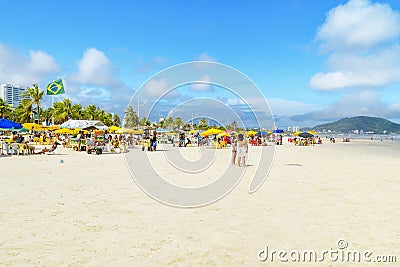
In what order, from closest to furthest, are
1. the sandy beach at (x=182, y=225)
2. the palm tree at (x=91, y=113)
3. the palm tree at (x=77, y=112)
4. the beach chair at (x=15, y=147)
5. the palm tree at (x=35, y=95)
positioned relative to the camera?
1. the sandy beach at (x=182, y=225)
2. the beach chair at (x=15, y=147)
3. the palm tree at (x=35, y=95)
4. the palm tree at (x=77, y=112)
5. the palm tree at (x=91, y=113)

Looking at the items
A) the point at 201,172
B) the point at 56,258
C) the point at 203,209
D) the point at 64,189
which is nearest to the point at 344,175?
the point at 201,172

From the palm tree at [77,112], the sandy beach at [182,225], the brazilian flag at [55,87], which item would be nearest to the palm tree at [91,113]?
the palm tree at [77,112]

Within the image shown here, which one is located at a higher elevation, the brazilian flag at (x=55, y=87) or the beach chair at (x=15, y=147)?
the brazilian flag at (x=55, y=87)

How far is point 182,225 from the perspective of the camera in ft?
17.4

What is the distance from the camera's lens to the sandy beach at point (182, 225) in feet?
13.2

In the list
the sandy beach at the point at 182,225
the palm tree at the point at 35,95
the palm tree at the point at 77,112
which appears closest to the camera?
the sandy beach at the point at 182,225

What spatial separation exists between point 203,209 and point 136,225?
167 cm

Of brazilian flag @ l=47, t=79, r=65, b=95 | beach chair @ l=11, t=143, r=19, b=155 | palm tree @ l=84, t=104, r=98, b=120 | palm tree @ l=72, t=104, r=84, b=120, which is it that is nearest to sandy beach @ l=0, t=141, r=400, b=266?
beach chair @ l=11, t=143, r=19, b=155

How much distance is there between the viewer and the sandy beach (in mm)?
4020

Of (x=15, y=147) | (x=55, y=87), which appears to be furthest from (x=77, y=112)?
(x=15, y=147)

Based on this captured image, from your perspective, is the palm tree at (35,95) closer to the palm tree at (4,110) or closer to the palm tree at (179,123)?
the palm tree at (4,110)

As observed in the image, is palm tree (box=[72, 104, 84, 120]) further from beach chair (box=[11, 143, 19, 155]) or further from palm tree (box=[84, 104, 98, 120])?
beach chair (box=[11, 143, 19, 155])

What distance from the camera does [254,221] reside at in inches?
217

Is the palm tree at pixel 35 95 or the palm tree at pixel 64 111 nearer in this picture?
the palm tree at pixel 35 95
